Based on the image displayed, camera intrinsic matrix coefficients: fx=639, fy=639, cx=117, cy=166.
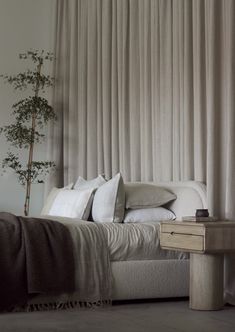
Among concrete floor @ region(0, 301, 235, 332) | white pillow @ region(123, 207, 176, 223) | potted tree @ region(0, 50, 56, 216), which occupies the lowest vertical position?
concrete floor @ region(0, 301, 235, 332)

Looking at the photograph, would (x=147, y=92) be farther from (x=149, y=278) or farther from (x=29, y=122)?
(x=29, y=122)

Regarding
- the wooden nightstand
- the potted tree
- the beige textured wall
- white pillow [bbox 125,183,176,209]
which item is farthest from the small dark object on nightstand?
the beige textured wall

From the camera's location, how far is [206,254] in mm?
3789

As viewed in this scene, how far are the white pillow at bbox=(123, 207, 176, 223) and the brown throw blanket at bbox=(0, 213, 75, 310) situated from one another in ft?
2.33

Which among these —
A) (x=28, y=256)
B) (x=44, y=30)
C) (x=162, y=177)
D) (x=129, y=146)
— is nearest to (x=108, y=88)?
(x=129, y=146)

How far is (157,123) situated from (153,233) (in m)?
1.24

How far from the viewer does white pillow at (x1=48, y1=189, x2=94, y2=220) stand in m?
4.68

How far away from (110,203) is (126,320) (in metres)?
1.13

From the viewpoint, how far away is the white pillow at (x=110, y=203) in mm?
4453

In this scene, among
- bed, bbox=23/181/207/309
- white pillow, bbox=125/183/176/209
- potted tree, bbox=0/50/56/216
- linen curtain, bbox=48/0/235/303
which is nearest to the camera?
bed, bbox=23/181/207/309

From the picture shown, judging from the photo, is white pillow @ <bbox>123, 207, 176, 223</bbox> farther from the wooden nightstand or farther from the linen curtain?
the wooden nightstand

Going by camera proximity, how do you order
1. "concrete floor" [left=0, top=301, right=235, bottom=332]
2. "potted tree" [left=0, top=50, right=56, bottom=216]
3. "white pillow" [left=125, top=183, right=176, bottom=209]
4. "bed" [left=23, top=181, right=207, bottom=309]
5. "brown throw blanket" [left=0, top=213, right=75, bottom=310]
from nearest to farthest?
"concrete floor" [left=0, top=301, right=235, bottom=332]
"brown throw blanket" [left=0, top=213, right=75, bottom=310]
"bed" [left=23, top=181, right=207, bottom=309]
"white pillow" [left=125, top=183, right=176, bottom=209]
"potted tree" [left=0, top=50, right=56, bottom=216]

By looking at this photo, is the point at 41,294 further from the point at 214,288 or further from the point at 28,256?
the point at 214,288

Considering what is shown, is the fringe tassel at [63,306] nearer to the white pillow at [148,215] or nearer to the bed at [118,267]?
the bed at [118,267]
